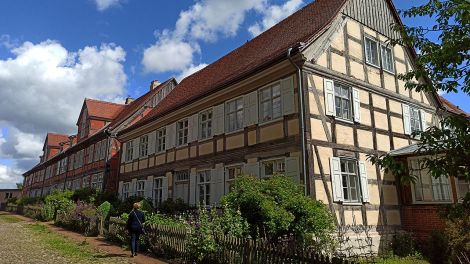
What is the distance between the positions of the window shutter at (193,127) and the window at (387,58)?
27.1 feet

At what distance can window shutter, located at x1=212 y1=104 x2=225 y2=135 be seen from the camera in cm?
1467

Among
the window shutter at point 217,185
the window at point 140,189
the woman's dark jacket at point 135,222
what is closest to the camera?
the woman's dark jacket at point 135,222

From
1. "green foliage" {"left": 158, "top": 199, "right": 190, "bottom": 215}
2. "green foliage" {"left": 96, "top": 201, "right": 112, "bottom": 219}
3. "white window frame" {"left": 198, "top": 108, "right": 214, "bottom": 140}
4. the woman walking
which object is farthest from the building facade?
the woman walking

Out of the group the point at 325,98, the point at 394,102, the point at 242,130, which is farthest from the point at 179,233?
the point at 394,102

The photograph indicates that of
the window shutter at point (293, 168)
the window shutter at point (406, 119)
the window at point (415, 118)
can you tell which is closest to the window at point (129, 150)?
the window shutter at point (293, 168)

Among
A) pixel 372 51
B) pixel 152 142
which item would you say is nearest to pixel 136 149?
pixel 152 142

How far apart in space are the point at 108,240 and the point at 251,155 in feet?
20.7

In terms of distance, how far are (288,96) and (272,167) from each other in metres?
2.42

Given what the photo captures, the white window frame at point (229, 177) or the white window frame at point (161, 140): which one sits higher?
the white window frame at point (161, 140)

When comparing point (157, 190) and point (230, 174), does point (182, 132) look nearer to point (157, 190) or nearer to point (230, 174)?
point (157, 190)

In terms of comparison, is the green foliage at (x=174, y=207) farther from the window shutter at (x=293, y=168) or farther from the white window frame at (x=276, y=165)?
the window shutter at (x=293, y=168)

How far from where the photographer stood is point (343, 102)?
42.0 ft

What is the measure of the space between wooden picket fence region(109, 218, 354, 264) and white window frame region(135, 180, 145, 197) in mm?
9709

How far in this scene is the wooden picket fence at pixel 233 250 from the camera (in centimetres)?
639
